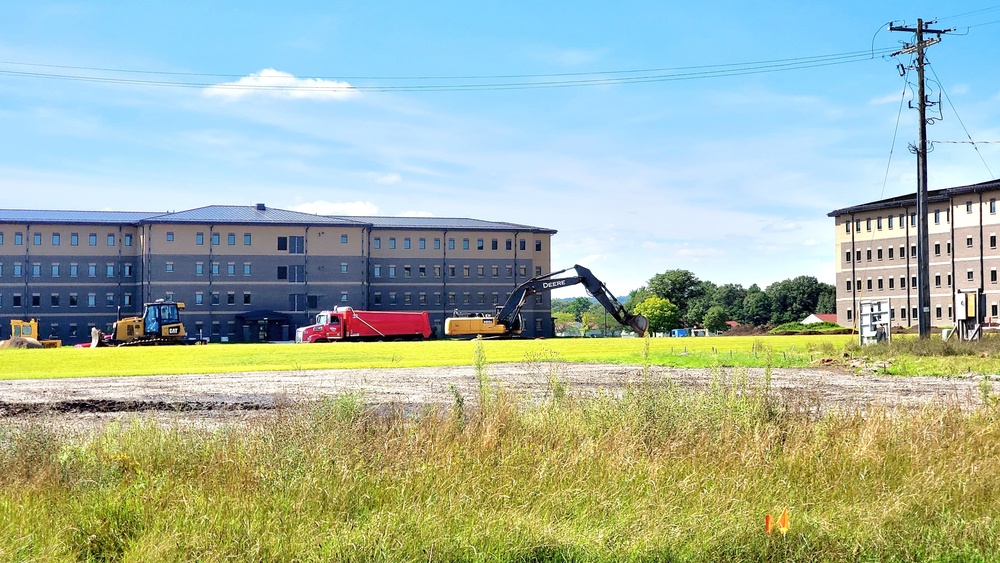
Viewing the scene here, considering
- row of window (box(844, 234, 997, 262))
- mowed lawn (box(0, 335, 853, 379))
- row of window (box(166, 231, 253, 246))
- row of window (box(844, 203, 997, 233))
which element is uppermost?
row of window (box(844, 203, 997, 233))

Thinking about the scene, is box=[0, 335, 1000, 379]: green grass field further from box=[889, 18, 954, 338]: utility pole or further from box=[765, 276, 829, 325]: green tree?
box=[765, 276, 829, 325]: green tree

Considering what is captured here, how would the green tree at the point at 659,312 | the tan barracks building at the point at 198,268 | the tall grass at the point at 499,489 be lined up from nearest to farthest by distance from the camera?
the tall grass at the point at 499,489 → the tan barracks building at the point at 198,268 → the green tree at the point at 659,312

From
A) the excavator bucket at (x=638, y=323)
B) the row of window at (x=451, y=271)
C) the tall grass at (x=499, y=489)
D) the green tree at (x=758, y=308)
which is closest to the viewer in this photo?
the tall grass at (x=499, y=489)

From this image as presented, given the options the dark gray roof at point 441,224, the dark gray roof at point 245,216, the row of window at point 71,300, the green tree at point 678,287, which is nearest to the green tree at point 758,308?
the green tree at point 678,287

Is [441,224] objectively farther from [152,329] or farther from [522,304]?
[152,329]

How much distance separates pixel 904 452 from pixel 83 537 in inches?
306

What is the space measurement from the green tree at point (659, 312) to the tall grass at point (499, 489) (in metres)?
144

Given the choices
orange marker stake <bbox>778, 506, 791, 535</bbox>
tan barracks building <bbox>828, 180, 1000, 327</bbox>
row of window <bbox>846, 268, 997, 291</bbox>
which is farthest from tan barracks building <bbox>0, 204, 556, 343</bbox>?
orange marker stake <bbox>778, 506, 791, 535</bbox>

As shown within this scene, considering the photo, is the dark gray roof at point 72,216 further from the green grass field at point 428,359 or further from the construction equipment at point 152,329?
the green grass field at point 428,359

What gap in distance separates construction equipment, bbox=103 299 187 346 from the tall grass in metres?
57.7

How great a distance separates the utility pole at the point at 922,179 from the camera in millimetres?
35531

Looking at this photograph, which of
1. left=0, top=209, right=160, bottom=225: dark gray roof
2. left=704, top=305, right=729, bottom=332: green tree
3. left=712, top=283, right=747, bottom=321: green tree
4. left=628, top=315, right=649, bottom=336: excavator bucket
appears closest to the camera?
left=628, top=315, right=649, bottom=336: excavator bucket

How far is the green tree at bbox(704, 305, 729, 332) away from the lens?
511 ft

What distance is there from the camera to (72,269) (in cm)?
9794
